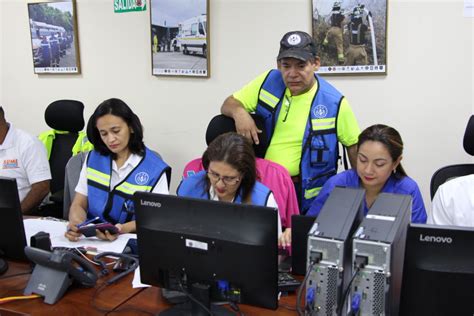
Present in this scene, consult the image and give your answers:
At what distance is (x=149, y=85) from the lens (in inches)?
142

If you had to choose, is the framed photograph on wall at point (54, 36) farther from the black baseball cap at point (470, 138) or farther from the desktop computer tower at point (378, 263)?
the desktop computer tower at point (378, 263)

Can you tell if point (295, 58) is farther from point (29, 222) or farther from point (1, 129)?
point (1, 129)

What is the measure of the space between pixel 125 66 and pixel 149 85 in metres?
0.27

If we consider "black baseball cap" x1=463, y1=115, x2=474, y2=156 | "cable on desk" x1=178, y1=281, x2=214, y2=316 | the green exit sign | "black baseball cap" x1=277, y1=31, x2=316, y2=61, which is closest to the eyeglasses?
"cable on desk" x1=178, y1=281, x2=214, y2=316

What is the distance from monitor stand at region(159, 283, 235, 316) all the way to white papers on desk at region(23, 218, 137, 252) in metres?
0.53

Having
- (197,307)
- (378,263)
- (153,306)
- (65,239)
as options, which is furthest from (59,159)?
(378,263)

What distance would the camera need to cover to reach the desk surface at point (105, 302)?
4.86 feet

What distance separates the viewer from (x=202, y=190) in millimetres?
2031

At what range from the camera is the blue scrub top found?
2021mm

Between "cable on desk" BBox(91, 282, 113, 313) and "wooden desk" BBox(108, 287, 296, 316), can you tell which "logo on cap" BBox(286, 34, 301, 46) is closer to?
"wooden desk" BBox(108, 287, 296, 316)

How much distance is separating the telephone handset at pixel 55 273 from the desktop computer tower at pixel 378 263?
91 centimetres

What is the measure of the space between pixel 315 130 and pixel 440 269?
3.91 ft

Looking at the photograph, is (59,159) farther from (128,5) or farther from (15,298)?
(15,298)

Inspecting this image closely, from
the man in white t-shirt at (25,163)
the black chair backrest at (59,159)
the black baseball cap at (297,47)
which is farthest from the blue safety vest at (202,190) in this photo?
the black chair backrest at (59,159)
